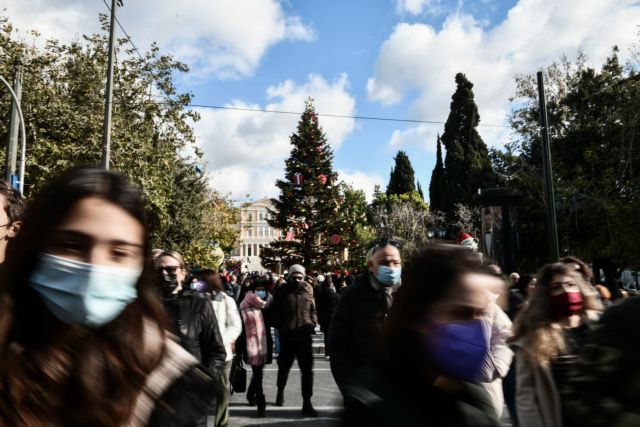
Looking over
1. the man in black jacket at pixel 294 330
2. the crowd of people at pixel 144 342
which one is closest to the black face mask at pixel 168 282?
the crowd of people at pixel 144 342

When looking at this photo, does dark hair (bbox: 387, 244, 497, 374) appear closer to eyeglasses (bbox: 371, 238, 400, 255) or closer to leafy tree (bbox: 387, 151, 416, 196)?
eyeglasses (bbox: 371, 238, 400, 255)

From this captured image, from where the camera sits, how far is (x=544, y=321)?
11.8ft

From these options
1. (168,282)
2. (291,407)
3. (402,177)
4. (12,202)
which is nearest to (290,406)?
(291,407)

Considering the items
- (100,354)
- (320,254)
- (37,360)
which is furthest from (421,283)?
(320,254)

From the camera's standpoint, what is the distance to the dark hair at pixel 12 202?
2.52 metres

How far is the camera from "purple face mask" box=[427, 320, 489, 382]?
1654mm

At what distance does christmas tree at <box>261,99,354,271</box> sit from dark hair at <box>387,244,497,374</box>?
46.9m

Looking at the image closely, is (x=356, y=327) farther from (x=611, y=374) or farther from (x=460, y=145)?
(x=460, y=145)

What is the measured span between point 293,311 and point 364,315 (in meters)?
4.14

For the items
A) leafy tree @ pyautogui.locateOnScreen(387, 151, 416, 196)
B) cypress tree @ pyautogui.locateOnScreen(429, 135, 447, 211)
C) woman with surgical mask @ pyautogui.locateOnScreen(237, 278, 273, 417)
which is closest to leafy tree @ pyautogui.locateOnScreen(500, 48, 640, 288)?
woman with surgical mask @ pyautogui.locateOnScreen(237, 278, 273, 417)

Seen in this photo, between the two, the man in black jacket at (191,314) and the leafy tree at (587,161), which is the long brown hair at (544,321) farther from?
the leafy tree at (587,161)

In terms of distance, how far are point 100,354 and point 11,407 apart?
0.20 metres

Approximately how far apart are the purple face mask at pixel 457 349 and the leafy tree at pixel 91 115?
17.2m

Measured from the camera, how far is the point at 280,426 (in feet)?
23.0
